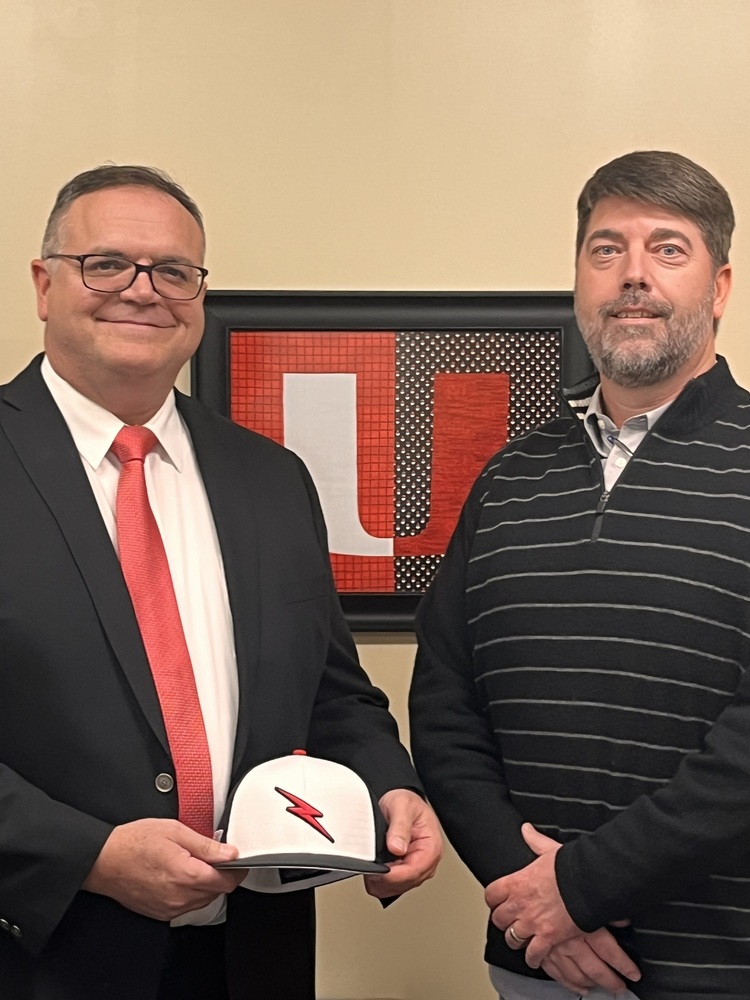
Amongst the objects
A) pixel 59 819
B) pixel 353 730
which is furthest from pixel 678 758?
pixel 59 819

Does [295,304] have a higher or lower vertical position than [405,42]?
lower

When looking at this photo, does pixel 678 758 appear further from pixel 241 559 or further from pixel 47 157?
pixel 47 157

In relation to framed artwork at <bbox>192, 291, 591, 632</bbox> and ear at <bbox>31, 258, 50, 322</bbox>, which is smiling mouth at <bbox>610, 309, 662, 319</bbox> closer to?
framed artwork at <bbox>192, 291, 591, 632</bbox>

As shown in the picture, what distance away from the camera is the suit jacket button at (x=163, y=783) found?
1559mm

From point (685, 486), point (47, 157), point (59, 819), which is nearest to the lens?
point (59, 819)

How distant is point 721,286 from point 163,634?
96 cm

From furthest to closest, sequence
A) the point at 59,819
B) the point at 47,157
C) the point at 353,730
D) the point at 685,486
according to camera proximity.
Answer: the point at 47,157, the point at 353,730, the point at 685,486, the point at 59,819

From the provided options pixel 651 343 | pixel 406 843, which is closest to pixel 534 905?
pixel 406 843

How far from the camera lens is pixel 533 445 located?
6.07 ft

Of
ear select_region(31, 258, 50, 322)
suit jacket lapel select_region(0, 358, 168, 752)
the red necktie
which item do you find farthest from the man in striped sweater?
ear select_region(31, 258, 50, 322)


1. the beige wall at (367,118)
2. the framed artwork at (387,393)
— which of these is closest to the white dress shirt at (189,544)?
the framed artwork at (387,393)

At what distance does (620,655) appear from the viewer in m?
1.61

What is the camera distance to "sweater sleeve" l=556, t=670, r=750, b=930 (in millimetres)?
1494

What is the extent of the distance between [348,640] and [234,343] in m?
0.69
